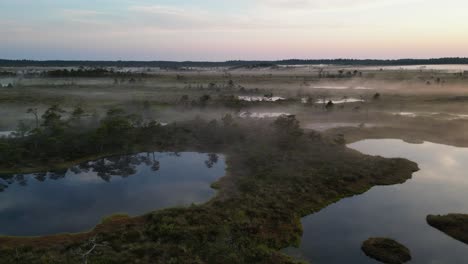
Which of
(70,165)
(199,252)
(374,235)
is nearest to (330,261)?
(374,235)

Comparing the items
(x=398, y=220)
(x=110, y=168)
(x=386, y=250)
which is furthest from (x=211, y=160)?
(x=386, y=250)

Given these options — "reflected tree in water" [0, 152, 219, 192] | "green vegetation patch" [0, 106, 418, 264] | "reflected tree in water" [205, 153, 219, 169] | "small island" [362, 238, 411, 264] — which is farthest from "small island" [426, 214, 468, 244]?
"reflected tree in water" [0, 152, 219, 192]

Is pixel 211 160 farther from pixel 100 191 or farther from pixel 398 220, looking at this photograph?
pixel 398 220

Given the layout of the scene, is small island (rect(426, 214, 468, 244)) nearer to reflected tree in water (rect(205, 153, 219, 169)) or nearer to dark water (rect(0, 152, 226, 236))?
dark water (rect(0, 152, 226, 236))

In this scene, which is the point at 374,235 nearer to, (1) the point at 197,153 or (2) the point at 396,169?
(2) the point at 396,169

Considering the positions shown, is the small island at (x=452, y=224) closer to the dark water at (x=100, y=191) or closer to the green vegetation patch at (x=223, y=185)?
the green vegetation patch at (x=223, y=185)

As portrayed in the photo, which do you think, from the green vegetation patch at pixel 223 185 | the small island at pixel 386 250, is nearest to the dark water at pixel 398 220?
the small island at pixel 386 250

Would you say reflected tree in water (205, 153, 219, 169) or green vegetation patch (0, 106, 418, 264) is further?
reflected tree in water (205, 153, 219, 169)
